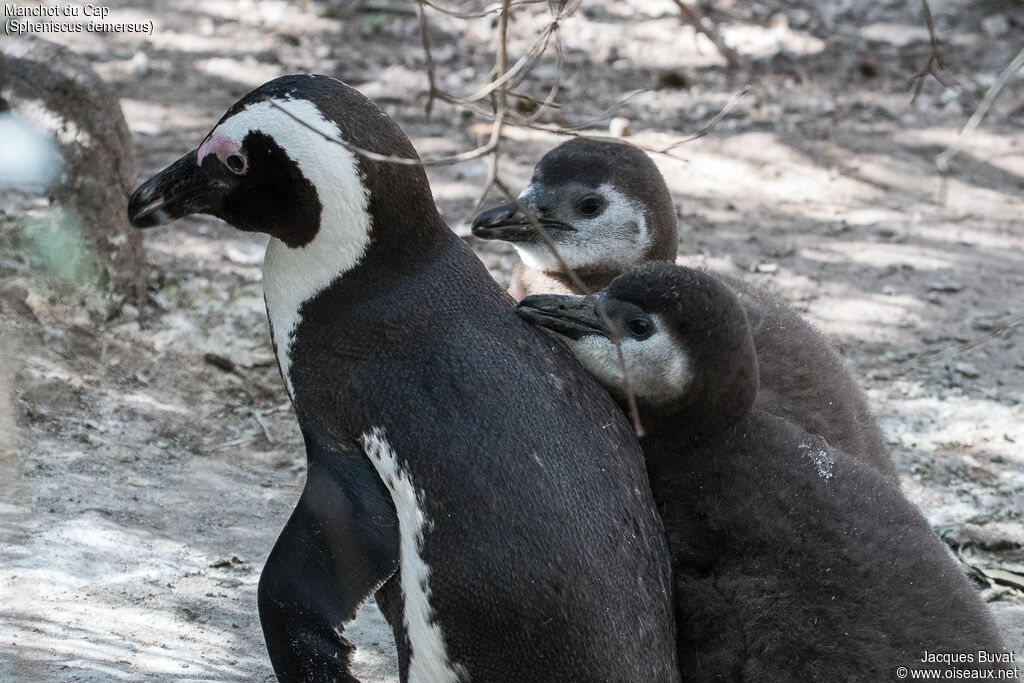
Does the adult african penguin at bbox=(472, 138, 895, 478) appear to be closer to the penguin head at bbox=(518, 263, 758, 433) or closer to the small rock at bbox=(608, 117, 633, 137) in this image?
the penguin head at bbox=(518, 263, 758, 433)

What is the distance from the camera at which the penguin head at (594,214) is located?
13.0 feet

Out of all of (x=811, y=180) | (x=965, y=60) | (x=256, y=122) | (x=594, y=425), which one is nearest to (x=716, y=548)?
(x=594, y=425)

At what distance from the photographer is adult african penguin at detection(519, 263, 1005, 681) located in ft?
8.66

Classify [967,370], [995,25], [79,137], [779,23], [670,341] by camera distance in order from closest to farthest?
[670,341] → [79,137] → [967,370] → [995,25] → [779,23]

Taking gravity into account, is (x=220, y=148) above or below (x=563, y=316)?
above

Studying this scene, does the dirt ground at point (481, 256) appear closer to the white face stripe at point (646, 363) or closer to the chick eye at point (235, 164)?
the white face stripe at point (646, 363)

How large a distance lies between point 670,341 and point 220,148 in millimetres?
1240

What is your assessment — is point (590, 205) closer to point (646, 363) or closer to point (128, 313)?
point (646, 363)

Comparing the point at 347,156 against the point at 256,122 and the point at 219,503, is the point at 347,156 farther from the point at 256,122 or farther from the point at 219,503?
the point at 219,503

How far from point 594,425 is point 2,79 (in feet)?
11.2

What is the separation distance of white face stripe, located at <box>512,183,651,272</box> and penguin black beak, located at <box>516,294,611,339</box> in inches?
37.4

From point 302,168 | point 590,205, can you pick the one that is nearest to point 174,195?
point 302,168

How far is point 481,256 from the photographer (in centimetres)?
632

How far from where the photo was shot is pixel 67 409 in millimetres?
4539
